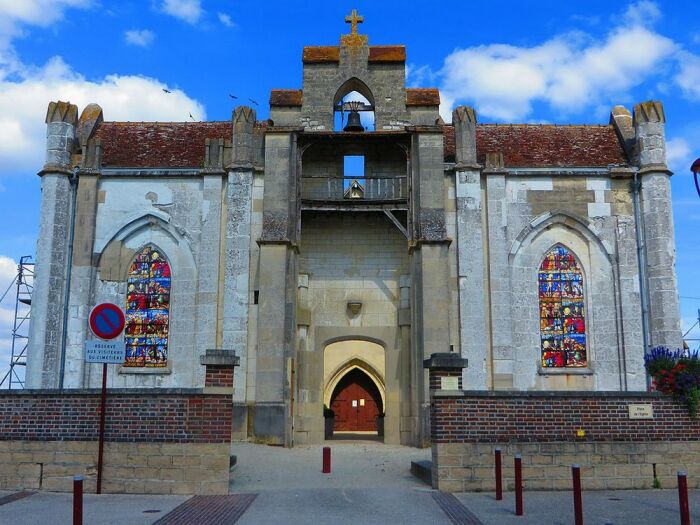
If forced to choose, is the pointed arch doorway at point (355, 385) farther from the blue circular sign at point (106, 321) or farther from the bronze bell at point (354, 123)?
the blue circular sign at point (106, 321)

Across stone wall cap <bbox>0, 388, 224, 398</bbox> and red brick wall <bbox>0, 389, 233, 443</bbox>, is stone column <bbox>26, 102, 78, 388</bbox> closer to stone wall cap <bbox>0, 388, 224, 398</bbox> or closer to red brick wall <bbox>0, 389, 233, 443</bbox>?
stone wall cap <bbox>0, 388, 224, 398</bbox>

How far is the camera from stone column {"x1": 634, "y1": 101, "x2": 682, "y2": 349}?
21422 millimetres

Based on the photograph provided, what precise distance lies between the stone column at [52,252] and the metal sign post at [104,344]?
9752 mm

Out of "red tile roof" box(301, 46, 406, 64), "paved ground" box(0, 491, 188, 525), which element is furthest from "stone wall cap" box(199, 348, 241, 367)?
"red tile roof" box(301, 46, 406, 64)

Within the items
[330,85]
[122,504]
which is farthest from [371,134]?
[122,504]

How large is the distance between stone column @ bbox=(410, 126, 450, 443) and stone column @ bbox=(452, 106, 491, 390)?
858 mm

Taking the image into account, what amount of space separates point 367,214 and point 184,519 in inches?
568

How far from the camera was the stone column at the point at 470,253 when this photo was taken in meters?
21.3

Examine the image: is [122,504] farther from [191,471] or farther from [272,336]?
[272,336]

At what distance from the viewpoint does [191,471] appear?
1223cm

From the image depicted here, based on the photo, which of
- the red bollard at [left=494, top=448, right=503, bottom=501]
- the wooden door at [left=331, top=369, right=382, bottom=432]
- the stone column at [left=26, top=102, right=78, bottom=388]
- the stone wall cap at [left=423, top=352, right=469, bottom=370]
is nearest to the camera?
the red bollard at [left=494, top=448, right=503, bottom=501]

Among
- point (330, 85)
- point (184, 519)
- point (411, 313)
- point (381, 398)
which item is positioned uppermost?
point (330, 85)

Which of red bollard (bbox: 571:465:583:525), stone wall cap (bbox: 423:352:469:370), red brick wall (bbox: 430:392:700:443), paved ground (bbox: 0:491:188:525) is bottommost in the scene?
paved ground (bbox: 0:491:188:525)

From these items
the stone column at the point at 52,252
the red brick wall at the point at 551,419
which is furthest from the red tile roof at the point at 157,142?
the red brick wall at the point at 551,419
